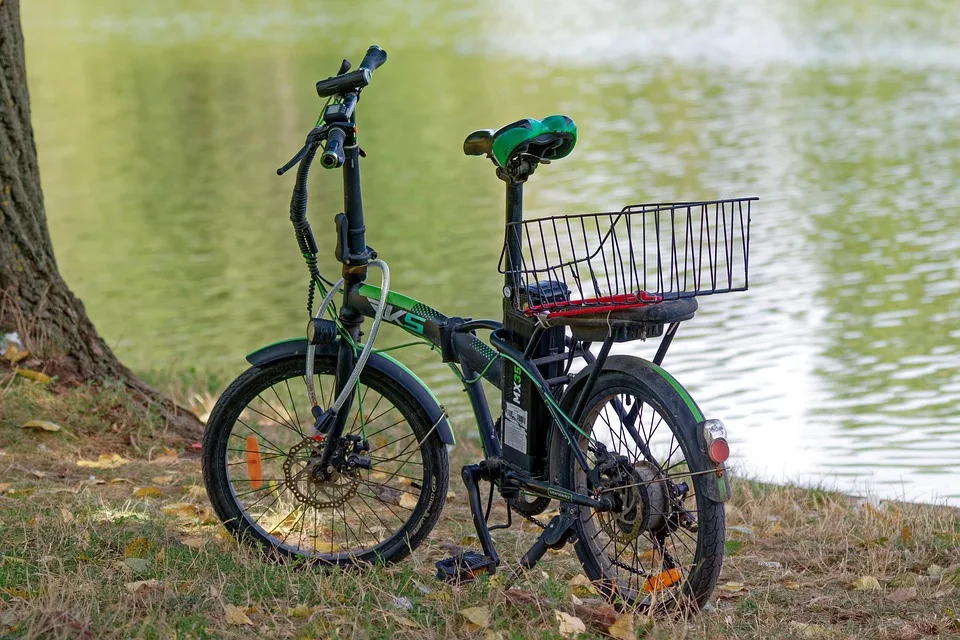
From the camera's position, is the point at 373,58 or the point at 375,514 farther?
the point at 375,514

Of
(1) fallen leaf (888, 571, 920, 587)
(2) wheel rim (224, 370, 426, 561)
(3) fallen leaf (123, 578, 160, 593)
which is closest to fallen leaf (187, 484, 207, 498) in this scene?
(2) wheel rim (224, 370, 426, 561)

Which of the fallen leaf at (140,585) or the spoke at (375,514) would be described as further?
the spoke at (375,514)

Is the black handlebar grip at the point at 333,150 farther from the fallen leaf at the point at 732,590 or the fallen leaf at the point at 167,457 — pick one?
the fallen leaf at the point at 167,457

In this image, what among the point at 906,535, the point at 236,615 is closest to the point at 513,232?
the point at 236,615

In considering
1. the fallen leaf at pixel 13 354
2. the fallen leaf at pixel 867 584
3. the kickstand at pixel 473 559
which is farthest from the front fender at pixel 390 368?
the fallen leaf at pixel 13 354

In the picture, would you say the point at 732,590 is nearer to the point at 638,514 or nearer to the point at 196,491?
the point at 638,514

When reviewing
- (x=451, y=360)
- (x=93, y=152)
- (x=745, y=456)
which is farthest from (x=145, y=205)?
(x=451, y=360)

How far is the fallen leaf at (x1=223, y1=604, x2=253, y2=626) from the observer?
3.51 meters

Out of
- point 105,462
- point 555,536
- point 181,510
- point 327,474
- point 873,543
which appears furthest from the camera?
point 105,462

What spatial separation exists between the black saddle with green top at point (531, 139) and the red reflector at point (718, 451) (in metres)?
0.94

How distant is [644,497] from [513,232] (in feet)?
2.90

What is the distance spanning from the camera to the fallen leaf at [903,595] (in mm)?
3951

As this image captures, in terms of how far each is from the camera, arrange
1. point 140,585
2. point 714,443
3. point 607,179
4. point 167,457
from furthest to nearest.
Answer: point 607,179
point 167,457
point 140,585
point 714,443

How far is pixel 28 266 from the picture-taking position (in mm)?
5758
